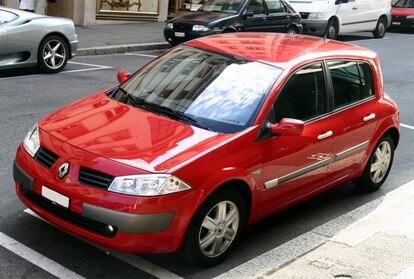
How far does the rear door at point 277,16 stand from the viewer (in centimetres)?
1594

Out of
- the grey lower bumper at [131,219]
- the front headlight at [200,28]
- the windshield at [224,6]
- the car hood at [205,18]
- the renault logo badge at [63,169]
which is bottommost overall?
the grey lower bumper at [131,219]

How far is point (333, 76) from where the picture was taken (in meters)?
5.46

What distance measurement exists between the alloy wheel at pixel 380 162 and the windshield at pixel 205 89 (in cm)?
178

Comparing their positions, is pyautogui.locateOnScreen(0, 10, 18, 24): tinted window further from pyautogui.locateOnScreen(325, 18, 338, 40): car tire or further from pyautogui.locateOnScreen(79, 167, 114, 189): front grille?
pyautogui.locateOnScreen(325, 18, 338, 40): car tire

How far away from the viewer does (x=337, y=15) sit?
18875 mm

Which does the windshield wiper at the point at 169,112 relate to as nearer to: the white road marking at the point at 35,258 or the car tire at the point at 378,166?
the white road marking at the point at 35,258

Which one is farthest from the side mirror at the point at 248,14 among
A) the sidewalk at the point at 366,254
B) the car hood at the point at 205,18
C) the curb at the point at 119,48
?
the sidewalk at the point at 366,254

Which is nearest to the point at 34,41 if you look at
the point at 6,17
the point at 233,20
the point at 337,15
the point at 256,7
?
the point at 6,17

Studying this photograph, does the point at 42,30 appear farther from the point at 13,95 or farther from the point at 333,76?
the point at 333,76

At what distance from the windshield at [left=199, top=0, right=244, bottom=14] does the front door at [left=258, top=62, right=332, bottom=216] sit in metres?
10.2

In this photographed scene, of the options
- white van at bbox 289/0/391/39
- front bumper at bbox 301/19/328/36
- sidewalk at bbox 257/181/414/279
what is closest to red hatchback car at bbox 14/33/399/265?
sidewalk at bbox 257/181/414/279

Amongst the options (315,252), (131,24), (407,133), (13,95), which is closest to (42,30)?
(13,95)

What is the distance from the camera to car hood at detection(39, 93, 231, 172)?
4.04m

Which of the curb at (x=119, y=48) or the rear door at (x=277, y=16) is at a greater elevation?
the rear door at (x=277, y=16)
